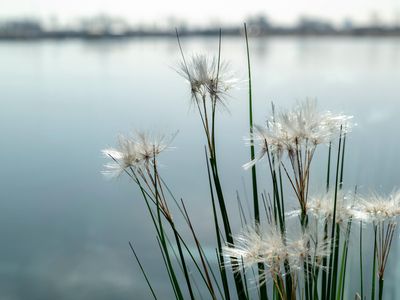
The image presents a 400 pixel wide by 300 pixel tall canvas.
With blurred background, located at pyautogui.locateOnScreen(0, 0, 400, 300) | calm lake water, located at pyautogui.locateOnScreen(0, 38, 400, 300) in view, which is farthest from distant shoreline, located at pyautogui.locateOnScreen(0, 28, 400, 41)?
calm lake water, located at pyautogui.locateOnScreen(0, 38, 400, 300)

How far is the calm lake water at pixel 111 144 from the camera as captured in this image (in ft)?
7.39

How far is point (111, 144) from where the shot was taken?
2.99 meters

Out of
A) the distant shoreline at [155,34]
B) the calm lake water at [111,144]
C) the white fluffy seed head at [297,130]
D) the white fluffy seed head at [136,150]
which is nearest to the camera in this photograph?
the white fluffy seed head at [297,130]

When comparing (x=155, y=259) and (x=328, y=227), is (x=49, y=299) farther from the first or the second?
(x=328, y=227)

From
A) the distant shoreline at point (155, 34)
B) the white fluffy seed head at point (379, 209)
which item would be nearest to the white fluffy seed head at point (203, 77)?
the white fluffy seed head at point (379, 209)

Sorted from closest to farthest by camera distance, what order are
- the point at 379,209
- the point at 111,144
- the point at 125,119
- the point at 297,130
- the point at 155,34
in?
1. the point at 297,130
2. the point at 379,209
3. the point at 111,144
4. the point at 125,119
5. the point at 155,34

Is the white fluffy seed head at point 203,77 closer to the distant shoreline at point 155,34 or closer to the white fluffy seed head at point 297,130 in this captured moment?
the white fluffy seed head at point 297,130

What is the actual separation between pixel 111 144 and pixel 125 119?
439 millimetres

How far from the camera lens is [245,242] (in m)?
0.78

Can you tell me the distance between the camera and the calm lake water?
225 centimetres

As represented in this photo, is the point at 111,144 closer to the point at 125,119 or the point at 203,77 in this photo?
the point at 125,119

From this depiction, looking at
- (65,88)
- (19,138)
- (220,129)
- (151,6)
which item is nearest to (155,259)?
(220,129)

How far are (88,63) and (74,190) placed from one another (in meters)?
2.60

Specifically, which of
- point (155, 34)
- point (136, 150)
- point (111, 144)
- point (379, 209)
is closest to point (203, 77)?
point (136, 150)
